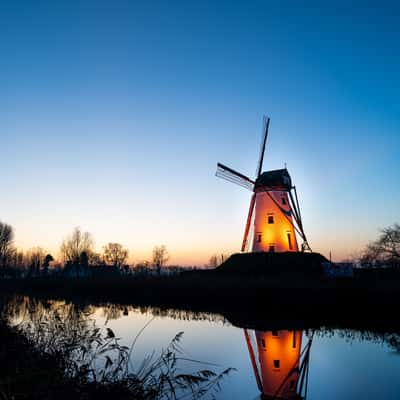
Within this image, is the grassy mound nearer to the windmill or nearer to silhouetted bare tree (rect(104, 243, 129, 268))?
the windmill

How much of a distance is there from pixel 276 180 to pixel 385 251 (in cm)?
1842

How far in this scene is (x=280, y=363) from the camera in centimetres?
990

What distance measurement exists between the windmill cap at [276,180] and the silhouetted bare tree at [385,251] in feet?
51.3

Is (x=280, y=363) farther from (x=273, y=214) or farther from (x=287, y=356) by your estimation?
A: (x=273, y=214)

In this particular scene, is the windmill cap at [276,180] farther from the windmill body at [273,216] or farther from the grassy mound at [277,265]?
the grassy mound at [277,265]

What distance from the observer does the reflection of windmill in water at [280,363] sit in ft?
25.9

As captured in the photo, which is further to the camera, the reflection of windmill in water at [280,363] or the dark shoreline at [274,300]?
the dark shoreline at [274,300]

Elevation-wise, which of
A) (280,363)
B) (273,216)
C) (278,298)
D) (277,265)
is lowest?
(280,363)

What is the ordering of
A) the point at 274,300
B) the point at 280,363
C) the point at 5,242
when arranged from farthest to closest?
the point at 5,242 < the point at 274,300 < the point at 280,363

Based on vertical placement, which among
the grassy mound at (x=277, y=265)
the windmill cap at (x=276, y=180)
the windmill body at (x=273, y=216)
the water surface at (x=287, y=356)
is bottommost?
the water surface at (x=287, y=356)

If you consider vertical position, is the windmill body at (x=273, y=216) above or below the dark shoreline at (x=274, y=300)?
above

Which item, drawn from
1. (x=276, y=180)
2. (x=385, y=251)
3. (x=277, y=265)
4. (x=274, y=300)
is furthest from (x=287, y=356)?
(x=385, y=251)

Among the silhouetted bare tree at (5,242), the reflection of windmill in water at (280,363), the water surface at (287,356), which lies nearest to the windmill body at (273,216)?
the water surface at (287,356)

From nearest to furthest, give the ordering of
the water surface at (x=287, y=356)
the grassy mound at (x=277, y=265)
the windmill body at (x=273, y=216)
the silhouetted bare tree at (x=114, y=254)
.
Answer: the water surface at (x=287, y=356), the grassy mound at (x=277, y=265), the windmill body at (x=273, y=216), the silhouetted bare tree at (x=114, y=254)
